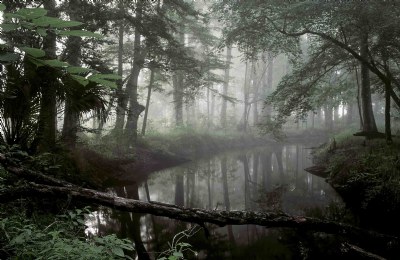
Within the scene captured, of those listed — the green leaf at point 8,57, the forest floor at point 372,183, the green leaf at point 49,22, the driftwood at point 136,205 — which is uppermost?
the green leaf at point 49,22

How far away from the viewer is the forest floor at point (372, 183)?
22.5 ft

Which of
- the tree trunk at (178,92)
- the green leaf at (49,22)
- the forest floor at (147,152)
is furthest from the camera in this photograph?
the tree trunk at (178,92)

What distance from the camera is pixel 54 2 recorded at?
419 inches

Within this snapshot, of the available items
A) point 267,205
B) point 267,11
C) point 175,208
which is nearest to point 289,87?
point 267,11

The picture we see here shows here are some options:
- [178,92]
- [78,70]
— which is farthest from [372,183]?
[178,92]

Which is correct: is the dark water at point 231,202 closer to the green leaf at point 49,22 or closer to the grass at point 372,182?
the grass at point 372,182

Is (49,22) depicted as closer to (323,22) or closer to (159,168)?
(323,22)

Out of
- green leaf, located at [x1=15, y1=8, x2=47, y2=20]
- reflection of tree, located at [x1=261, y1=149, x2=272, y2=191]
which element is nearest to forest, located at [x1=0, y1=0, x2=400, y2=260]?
green leaf, located at [x1=15, y1=8, x2=47, y2=20]

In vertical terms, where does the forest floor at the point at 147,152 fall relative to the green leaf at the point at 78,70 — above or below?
below

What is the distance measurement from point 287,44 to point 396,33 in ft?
14.6

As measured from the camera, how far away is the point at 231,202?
925 centimetres

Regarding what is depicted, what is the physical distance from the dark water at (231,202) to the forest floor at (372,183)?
1.90 feet

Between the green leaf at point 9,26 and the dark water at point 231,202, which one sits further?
the dark water at point 231,202

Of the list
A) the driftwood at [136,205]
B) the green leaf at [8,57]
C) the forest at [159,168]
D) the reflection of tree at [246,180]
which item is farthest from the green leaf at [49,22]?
the reflection of tree at [246,180]
